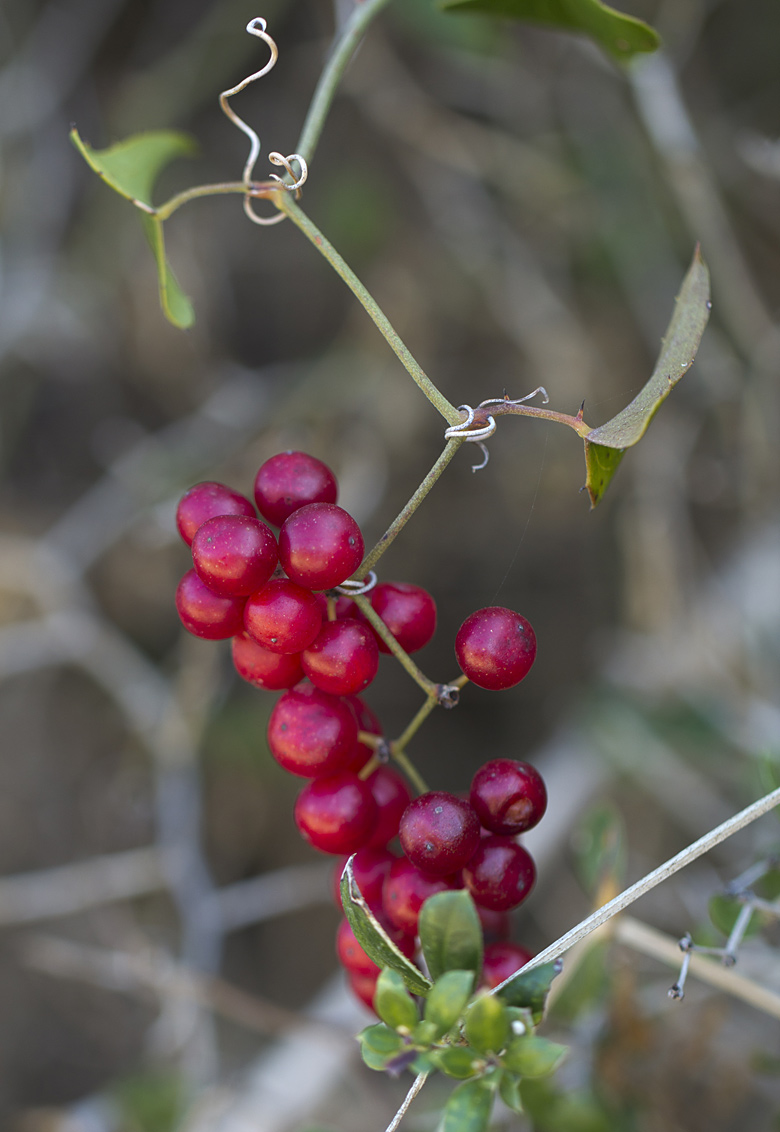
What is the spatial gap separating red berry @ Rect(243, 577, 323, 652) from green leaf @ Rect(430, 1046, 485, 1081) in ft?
1.08

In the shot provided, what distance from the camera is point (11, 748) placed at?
6.79ft

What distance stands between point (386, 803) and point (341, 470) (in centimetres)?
110

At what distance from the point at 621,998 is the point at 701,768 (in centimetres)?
66

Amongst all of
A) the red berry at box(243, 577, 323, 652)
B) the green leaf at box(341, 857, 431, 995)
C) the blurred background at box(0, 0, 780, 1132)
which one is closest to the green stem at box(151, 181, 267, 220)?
the red berry at box(243, 577, 323, 652)

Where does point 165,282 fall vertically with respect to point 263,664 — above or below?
above

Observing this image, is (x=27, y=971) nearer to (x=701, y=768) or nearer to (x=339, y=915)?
(x=339, y=915)

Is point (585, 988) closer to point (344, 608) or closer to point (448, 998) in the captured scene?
point (448, 998)

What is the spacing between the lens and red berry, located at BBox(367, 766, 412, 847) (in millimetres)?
841

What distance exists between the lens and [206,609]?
728mm

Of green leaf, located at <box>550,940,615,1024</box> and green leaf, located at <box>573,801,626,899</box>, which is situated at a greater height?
green leaf, located at <box>573,801,626,899</box>

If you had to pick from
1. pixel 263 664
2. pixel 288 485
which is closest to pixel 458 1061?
pixel 263 664

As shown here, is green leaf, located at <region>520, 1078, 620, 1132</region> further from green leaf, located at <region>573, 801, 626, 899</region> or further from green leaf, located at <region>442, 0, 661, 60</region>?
green leaf, located at <region>442, 0, 661, 60</region>

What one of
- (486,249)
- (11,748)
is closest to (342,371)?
(486,249)

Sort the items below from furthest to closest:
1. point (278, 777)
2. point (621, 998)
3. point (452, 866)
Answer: point (278, 777) < point (621, 998) < point (452, 866)
